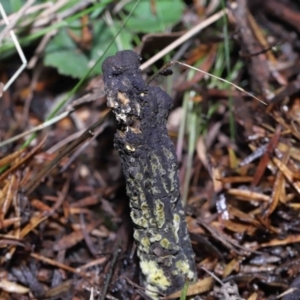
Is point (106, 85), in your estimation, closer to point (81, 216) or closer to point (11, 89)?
point (81, 216)

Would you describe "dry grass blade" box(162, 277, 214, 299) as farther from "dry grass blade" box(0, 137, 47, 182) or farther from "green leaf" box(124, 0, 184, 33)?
"green leaf" box(124, 0, 184, 33)

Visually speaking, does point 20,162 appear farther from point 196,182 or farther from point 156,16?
point 156,16

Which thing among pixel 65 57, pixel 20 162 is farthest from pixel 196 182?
pixel 65 57

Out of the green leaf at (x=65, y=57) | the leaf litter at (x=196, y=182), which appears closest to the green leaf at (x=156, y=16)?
the leaf litter at (x=196, y=182)

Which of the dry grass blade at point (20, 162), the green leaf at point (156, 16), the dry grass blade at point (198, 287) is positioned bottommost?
the dry grass blade at point (198, 287)

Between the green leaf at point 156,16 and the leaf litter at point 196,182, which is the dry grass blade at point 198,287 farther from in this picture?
the green leaf at point 156,16

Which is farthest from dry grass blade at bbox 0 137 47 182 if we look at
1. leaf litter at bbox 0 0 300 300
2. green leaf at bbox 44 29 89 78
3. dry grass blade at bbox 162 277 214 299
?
dry grass blade at bbox 162 277 214 299
